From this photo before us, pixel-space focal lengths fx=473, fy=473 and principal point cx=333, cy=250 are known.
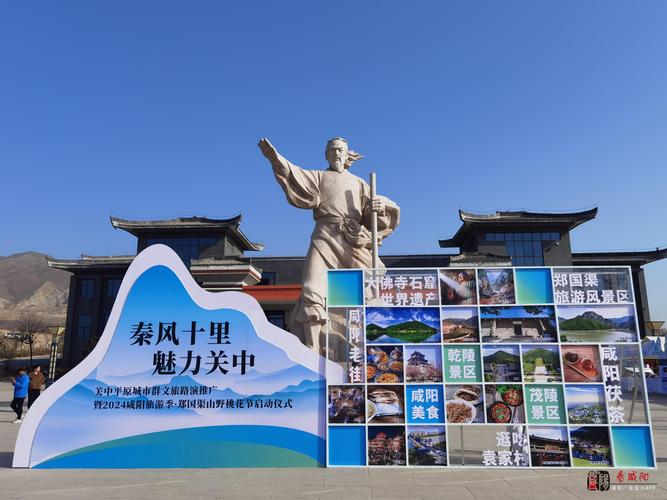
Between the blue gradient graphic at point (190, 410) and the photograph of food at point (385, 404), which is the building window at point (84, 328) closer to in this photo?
the blue gradient graphic at point (190, 410)

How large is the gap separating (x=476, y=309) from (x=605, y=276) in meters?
1.40

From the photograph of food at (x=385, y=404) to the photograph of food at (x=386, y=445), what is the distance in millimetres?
74

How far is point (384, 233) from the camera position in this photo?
6.94 m

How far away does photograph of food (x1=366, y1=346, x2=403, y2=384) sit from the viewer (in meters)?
4.77

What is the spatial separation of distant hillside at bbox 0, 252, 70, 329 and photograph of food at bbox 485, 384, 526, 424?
65374mm

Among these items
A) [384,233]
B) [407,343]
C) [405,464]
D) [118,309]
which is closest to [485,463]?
[405,464]

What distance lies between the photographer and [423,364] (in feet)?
15.7

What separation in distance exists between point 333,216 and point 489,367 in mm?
2961

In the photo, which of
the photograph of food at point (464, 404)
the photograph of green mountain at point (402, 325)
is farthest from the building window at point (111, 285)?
the photograph of food at point (464, 404)

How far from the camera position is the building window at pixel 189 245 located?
25516 mm

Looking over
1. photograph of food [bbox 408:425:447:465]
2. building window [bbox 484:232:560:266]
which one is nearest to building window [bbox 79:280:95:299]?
building window [bbox 484:232:560:266]

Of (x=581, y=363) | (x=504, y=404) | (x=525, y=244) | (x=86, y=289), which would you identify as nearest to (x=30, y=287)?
(x=86, y=289)

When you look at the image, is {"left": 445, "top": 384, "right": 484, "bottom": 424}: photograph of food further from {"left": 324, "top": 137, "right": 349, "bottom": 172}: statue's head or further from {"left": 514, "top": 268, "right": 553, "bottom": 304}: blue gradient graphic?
{"left": 324, "top": 137, "right": 349, "bottom": 172}: statue's head

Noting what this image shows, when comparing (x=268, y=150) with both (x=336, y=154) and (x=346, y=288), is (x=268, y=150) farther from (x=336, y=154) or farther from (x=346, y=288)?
(x=346, y=288)
